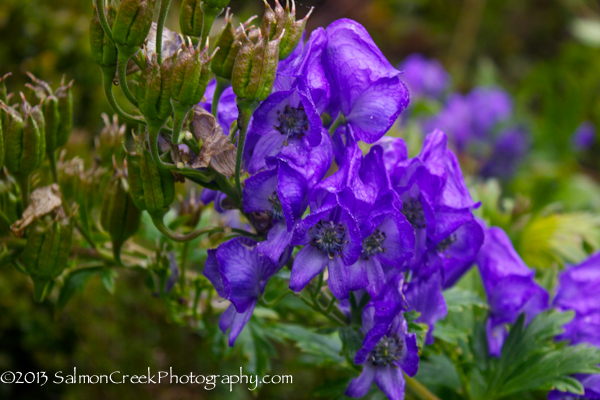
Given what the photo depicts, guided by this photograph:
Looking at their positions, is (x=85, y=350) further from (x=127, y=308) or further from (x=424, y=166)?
(x=424, y=166)

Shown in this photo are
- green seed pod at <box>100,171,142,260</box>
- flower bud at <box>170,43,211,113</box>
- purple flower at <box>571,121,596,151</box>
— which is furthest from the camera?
purple flower at <box>571,121,596,151</box>

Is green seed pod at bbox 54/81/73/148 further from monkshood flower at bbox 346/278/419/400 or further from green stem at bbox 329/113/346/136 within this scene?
monkshood flower at bbox 346/278/419/400

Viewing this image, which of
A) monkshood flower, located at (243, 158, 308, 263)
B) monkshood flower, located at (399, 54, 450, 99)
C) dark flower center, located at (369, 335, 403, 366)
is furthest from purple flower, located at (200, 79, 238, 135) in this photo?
monkshood flower, located at (399, 54, 450, 99)

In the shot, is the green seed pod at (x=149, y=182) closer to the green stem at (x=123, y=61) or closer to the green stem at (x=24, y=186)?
the green stem at (x=123, y=61)

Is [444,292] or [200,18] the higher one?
[200,18]

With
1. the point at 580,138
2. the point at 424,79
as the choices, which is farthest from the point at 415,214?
the point at 580,138

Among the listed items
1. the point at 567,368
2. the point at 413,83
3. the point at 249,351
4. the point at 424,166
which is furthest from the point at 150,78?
the point at 413,83

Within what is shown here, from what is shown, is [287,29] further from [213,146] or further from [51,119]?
[51,119]
